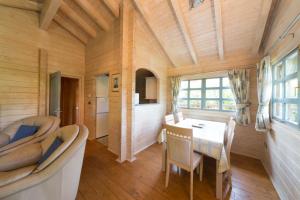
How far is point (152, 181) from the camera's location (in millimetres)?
1980

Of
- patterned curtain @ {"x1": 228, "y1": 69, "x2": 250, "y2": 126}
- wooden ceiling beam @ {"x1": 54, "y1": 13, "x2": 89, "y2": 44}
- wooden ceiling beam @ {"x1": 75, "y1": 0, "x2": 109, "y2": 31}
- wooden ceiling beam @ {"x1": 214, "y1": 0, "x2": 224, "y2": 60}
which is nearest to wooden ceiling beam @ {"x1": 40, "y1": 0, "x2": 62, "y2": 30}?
wooden ceiling beam @ {"x1": 54, "y1": 13, "x2": 89, "y2": 44}

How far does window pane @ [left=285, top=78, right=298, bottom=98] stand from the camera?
163cm

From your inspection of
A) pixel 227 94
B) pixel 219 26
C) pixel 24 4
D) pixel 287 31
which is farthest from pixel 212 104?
pixel 24 4

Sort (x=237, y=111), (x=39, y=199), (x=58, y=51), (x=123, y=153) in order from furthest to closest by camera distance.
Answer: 1. (x=58, y=51)
2. (x=237, y=111)
3. (x=123, y=153)
4. (x=39, y=199)

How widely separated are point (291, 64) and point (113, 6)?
328cm

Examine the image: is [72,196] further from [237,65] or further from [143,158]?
[237,65]

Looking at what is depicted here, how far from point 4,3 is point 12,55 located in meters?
1.08

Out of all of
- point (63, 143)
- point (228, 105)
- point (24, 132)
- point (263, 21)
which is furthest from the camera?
point (228, 105)

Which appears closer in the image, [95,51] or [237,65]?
[237,65]

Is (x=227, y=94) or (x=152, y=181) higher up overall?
(x=227, y=94)

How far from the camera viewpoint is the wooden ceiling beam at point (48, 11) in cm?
252

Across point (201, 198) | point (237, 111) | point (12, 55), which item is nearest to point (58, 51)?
point (12, 55)

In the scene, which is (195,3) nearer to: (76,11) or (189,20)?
(189,20)

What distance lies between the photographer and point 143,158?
2.71 metres
